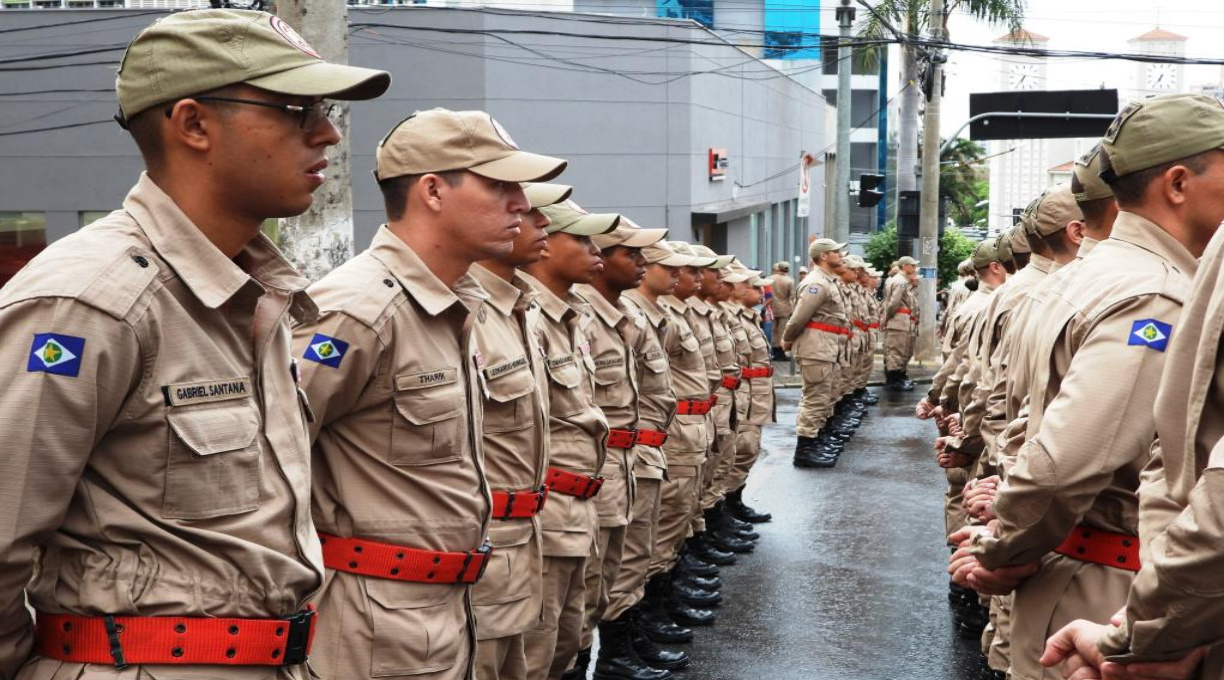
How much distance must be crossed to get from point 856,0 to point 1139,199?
20734mm

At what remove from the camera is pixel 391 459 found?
363 centimetres

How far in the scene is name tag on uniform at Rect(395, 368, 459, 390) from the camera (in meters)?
3.68

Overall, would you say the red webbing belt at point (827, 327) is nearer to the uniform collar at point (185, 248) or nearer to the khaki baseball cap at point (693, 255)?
the khaki baseball cap at point (693, 255)

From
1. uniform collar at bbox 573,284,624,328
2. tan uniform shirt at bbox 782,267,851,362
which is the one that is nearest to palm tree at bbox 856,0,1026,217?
tan uniform shirt at bbox 782,267,851,362

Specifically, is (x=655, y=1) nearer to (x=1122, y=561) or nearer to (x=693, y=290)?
(x=693, y=290)

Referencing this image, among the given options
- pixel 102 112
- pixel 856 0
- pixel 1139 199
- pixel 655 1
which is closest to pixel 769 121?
pixel 655 1

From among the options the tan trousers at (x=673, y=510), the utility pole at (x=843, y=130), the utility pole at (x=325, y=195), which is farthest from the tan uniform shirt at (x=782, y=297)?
the utility pole at (x=325, y=195)

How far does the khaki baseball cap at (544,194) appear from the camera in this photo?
5617 millimetres

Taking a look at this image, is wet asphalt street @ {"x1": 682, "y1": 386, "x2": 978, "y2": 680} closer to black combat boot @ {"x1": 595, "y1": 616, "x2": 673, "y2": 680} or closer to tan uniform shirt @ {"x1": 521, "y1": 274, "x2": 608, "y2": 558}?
black combat boot @ {"x1": 595, "y1": 616, "x2": 673, "y2": 680}

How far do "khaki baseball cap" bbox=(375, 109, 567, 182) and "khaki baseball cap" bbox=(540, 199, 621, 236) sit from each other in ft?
6.11

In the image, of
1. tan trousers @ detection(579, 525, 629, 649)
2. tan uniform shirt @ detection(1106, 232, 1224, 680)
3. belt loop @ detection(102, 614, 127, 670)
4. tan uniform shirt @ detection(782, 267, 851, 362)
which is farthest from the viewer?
tan uniform shirt @ detection(782, 267, 851, 362)

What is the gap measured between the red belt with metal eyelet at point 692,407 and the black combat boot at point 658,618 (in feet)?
3.67

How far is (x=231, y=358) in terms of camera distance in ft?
8.62

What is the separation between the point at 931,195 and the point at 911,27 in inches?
182
